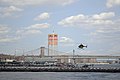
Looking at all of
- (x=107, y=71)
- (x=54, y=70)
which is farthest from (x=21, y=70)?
(x=107, y=71)

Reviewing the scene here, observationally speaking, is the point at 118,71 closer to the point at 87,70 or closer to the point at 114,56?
the point at 87,70

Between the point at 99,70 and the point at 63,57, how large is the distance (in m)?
87.9

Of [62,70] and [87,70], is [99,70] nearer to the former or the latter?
[87,70]

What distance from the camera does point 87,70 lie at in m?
112

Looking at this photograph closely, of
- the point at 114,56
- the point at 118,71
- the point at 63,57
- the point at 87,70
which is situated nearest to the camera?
the point at 118,71

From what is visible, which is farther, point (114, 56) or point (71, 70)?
point (114, 56)

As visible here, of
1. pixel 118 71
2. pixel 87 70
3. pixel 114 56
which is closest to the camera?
Result: pixel 118 71

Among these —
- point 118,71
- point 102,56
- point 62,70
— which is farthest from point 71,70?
point 102,56

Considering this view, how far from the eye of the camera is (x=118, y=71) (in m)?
105

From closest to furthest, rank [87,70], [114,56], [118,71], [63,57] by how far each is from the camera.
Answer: [118,71] < [87,70] < [114,56] < [63,57]

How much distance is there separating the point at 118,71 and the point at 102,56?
81.5 metres

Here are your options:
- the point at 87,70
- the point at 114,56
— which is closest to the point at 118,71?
the point at 87,70

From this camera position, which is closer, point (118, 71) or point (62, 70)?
point (118, 71)

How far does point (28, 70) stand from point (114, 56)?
276ft
